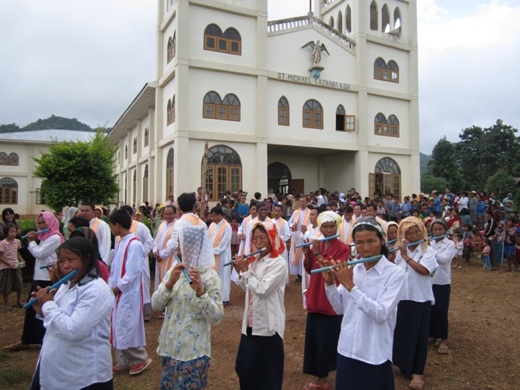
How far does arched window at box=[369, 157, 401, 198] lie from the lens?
20766 mm

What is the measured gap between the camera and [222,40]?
17.5m

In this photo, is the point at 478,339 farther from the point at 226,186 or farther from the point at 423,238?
the point at 226,186

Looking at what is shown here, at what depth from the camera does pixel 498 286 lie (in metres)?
9.55

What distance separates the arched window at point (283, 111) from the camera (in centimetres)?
1870

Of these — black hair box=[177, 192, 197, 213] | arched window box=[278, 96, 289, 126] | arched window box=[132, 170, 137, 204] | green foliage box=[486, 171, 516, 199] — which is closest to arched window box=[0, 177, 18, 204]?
arched window box=[132, 170, 137, 204]

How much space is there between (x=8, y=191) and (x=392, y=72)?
3108 cm

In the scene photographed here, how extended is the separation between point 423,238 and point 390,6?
70.0 feet

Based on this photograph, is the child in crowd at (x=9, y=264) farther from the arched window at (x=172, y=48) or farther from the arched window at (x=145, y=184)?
the arched window at (x=145, y=184)

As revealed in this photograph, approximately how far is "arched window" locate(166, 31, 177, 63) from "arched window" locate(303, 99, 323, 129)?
21.1ft

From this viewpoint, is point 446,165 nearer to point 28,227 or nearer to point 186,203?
point 28,227

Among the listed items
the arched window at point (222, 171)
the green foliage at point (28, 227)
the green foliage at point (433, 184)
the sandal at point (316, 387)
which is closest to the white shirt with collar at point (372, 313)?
the sandal at point (316, 387)

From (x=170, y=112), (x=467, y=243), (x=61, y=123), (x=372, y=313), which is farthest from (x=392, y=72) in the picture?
(x=61, y=123)

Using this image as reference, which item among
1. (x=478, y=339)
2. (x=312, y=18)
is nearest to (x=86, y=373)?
(x=478, y=339)

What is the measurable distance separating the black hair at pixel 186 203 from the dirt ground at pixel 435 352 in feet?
6.26
